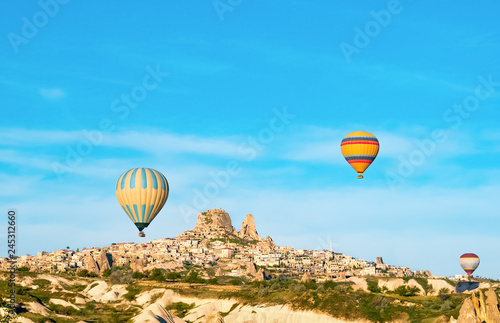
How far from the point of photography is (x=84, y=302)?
107 meters

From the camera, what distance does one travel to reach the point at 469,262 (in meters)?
167

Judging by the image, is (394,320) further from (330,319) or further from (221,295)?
(221,295)

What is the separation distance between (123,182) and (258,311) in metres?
27.7

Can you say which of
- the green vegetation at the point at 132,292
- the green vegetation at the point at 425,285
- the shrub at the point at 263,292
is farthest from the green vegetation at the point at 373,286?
the green vegetation at the point at 132,292

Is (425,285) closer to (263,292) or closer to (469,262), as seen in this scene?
(469,262)

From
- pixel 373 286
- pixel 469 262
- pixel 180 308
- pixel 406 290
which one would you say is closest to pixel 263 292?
pixel 180 308

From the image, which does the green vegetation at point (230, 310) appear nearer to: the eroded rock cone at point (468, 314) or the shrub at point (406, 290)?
the shrub at point (406, 290)

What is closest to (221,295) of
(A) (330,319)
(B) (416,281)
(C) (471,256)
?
(A) (330,319)

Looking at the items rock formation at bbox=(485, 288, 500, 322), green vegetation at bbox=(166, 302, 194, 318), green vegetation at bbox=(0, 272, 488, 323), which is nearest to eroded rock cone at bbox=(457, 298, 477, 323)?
rock formation at bbox=(485, 288, 500, 322)

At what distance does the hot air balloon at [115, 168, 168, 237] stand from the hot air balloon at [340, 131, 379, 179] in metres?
30.1

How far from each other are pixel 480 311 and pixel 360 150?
5586 centimetres

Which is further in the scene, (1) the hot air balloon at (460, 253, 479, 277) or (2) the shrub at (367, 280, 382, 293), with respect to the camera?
(1) the hot air balloon at (460, 253, 479, 277)

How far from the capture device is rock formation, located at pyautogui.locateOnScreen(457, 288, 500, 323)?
51.2 metres

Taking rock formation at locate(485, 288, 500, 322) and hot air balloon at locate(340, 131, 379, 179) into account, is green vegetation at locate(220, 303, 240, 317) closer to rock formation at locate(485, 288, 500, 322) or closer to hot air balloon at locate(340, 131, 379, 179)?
hot air balloon at locate(340, 131, 379, 179)
